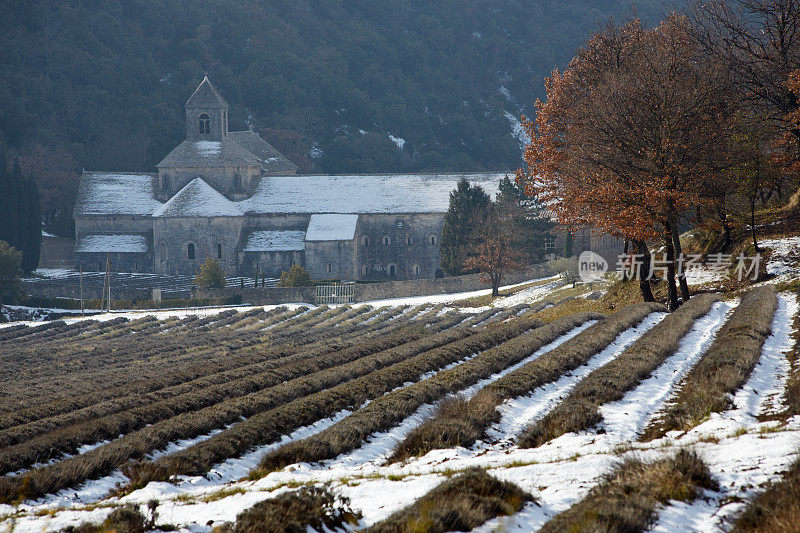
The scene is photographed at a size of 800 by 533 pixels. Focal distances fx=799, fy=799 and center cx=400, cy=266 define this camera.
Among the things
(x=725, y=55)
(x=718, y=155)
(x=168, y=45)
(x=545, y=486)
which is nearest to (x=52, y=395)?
(x=545, y=486)

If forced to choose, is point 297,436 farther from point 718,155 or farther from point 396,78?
point 396,78

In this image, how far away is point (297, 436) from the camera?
1271cm

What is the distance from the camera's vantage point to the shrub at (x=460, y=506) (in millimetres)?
6715

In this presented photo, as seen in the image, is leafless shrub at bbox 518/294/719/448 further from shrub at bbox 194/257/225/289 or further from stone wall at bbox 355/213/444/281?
stone wall at bbox 355/213/444/281

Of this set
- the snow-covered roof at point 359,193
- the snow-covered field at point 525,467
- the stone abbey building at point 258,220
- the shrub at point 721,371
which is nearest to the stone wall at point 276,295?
the stone abbey building at point 258,220

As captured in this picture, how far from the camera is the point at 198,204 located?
252 feet

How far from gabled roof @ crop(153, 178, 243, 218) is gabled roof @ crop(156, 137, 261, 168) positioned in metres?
3.17

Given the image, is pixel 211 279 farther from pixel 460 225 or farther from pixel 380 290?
pixel 460 225

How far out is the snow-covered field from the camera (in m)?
7.31

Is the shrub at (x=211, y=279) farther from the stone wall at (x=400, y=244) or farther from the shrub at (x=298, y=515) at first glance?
the shrub at (x=298, y=515)

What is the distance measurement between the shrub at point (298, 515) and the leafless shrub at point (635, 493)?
191cm

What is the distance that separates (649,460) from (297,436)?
6238 mm

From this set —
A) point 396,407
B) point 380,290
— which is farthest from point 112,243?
point 396,407

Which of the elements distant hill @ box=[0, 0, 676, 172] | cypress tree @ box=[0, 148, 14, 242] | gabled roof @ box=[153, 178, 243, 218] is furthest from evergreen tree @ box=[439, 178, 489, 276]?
distant hill @ box=[0, 0, 676, 172]
